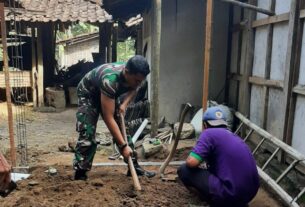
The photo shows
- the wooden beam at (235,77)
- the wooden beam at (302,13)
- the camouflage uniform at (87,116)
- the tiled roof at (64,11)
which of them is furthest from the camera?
the tiled roof at (64,11)

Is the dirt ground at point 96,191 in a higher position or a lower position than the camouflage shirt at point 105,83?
lower

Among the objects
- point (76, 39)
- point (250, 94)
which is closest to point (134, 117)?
point (250, 94)

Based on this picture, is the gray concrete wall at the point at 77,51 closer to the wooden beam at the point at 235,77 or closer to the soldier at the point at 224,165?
the wooden beam at the point at 235,77

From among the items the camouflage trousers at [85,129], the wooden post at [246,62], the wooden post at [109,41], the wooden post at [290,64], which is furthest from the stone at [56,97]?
the wooden post at [290,64]

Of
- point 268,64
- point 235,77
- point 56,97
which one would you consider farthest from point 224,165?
point 56,97

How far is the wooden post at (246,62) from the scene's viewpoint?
20.4 feet

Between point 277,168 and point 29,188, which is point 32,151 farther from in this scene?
point 277,168

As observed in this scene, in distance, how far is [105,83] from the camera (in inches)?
150

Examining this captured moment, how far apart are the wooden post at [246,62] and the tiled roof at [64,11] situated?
5.83 meters

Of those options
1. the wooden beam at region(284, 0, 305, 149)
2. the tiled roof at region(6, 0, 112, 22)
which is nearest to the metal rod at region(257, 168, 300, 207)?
the wooden beam at region(284, 0, 305, 149)

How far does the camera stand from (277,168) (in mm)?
4762

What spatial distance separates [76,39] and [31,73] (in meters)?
9.32

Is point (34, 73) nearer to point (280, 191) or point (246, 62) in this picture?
point (246, 62)

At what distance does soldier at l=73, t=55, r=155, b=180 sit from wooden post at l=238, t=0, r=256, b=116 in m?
2.73
